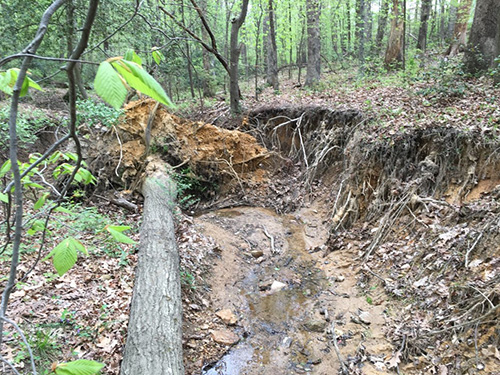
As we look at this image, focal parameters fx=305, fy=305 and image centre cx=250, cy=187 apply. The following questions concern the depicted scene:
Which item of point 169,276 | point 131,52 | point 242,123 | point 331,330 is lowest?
point 331,330

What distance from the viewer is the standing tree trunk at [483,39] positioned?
24.0ft

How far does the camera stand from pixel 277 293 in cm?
525

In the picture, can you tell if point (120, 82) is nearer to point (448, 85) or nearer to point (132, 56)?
point (132, 56)

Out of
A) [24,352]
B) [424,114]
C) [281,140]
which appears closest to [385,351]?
[24,352]

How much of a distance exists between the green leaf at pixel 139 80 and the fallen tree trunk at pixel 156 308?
289 cm

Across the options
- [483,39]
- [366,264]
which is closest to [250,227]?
[366,264]

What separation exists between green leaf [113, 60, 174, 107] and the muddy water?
395cm

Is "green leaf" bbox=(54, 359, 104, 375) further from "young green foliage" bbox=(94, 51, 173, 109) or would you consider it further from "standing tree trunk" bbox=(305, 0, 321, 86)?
"standing tree trunk" bbox=(305, 0, 321, 86)

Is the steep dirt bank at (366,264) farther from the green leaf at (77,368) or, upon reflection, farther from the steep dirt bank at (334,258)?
the green leaf at (77,368)

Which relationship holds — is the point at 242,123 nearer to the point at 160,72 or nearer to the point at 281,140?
the point at 281,140

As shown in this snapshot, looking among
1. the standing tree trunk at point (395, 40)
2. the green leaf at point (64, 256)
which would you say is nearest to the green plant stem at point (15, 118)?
the green leaf at point (64, 256)

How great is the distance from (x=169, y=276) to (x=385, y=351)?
288cm

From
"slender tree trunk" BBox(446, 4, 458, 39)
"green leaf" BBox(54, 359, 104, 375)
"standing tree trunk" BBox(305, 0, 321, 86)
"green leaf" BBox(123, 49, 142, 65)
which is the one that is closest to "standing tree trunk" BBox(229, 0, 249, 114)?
"standing tree trunk" BBox(305, 0, 321, 86)

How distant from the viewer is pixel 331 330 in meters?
4.31
